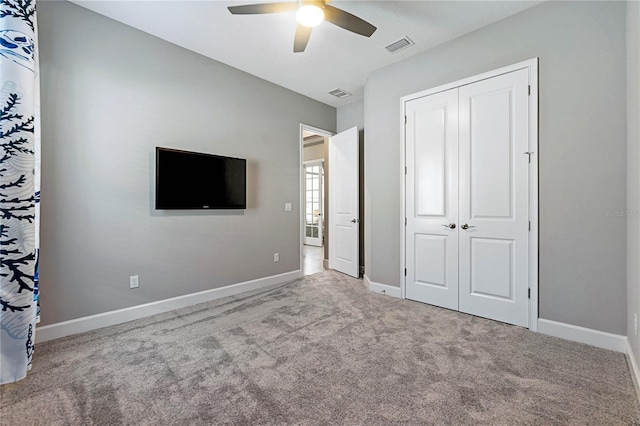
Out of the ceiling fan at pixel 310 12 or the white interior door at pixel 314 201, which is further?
the white interior door at pixel 314 201

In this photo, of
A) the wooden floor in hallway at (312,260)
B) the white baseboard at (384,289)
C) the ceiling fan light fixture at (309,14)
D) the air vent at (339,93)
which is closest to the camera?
the ceiling fan light fixture at (309,14)

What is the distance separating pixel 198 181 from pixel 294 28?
190 centimetres

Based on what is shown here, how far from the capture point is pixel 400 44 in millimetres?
3094

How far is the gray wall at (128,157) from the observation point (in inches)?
94.1

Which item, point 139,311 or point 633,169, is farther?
point 139,311

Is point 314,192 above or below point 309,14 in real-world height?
below

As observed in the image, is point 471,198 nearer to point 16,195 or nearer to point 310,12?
point 310,12

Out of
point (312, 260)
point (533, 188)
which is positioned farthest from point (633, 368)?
point (312, 260)

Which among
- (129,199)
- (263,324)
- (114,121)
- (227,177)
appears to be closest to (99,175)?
(129,199)

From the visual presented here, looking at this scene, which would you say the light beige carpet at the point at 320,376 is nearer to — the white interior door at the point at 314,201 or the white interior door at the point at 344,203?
the white interior door at the point at 344,203

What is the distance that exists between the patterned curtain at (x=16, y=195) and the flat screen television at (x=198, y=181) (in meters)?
1.17

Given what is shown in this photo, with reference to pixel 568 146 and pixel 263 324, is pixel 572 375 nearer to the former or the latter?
pixel 568 146

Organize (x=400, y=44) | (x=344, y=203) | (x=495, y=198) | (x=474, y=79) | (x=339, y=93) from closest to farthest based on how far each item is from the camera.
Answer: (x=495, y=198)
(x=474, y=79)
(x=400, y=44)
(x=339, y=93)
(x=344, y=203)

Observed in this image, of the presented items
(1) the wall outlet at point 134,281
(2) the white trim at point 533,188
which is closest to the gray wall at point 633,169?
(2) the white trim at point 533,188
